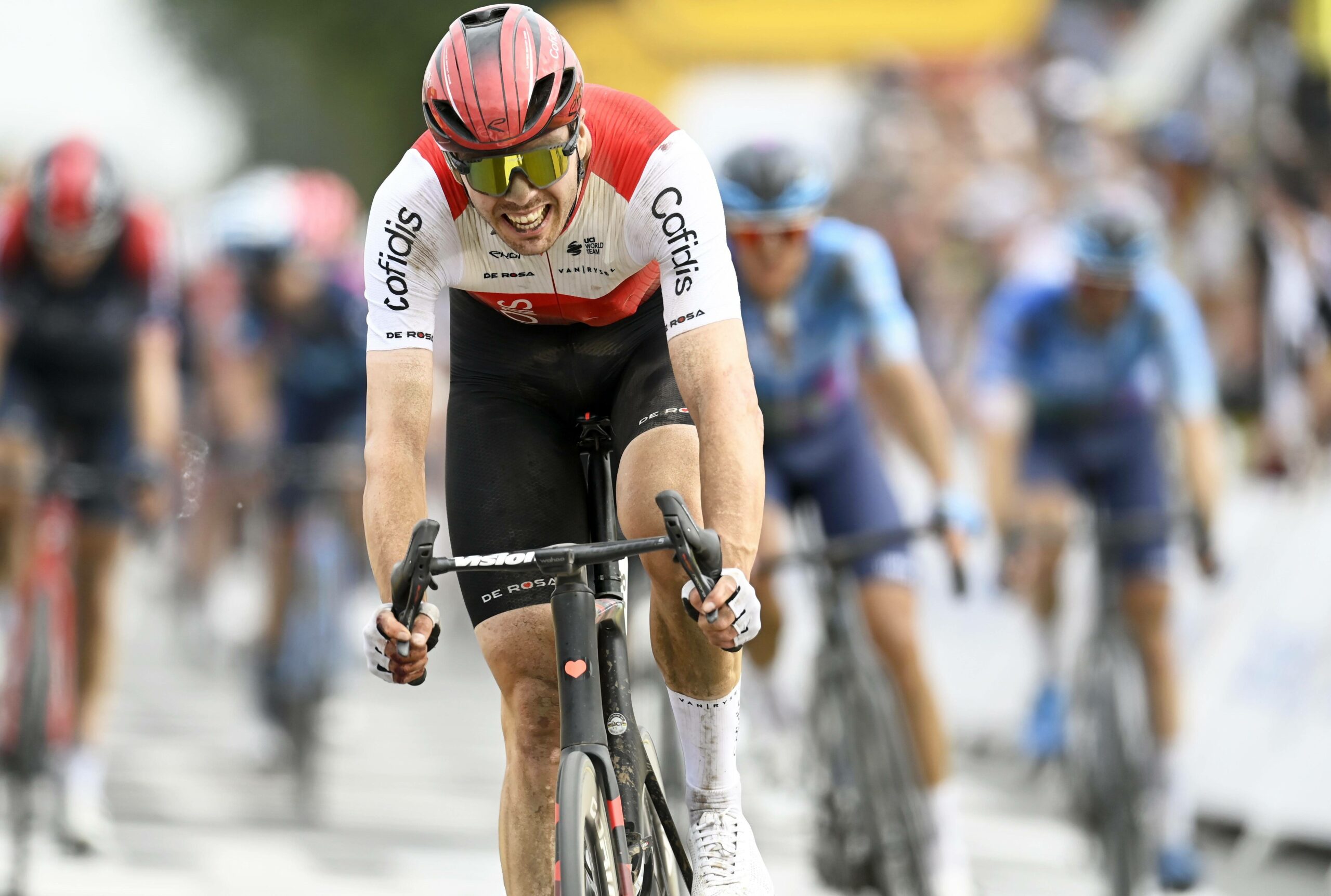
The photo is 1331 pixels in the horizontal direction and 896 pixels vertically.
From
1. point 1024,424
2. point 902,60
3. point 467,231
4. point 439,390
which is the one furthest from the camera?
point 902,60

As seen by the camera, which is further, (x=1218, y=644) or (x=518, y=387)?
(x=1218, y=644)

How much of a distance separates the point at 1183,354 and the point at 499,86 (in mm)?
4795

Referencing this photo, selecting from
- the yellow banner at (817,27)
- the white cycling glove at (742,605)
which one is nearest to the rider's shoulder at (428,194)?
the white cycling glove at (742,605)

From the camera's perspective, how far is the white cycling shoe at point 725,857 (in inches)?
179

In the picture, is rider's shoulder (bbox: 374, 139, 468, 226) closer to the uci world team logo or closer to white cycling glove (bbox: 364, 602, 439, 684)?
Answer: the uci world team logo

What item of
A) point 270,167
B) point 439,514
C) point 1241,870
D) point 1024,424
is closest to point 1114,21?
point 439,514

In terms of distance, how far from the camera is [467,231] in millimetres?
4516

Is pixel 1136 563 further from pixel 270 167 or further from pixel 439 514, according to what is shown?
pixel 270 167

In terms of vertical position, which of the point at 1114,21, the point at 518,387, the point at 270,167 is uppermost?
the point at 270,167

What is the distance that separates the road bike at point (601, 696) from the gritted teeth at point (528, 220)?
0.66m

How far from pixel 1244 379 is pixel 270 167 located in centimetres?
2848

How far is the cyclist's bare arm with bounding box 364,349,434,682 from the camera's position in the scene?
4.38 metres

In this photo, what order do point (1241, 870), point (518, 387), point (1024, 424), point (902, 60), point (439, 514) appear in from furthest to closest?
point (902, 60), point (439, 514), point (1024, 424), point (1241, 870), point (518, 387)

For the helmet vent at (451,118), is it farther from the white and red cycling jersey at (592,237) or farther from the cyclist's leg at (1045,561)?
the cyclist's leg at (1045,561)
